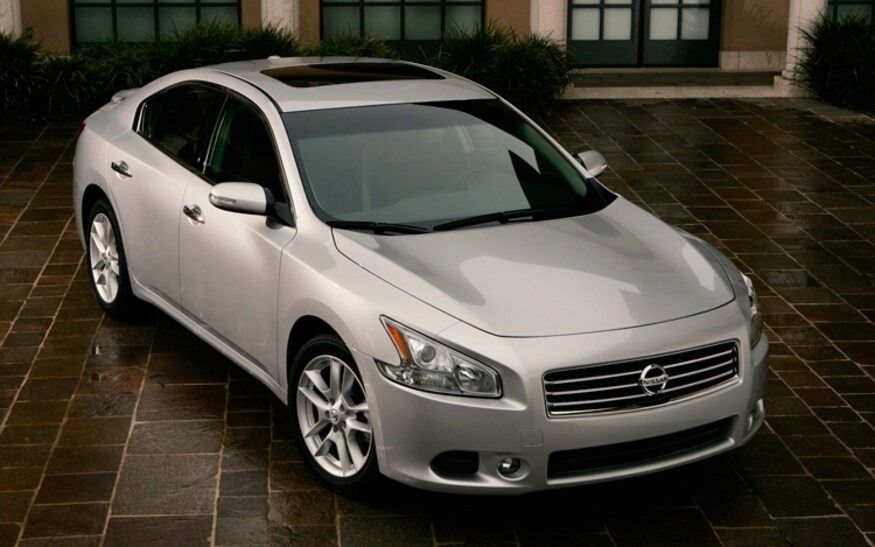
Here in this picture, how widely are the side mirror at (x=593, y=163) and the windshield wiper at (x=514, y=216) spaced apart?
557mm

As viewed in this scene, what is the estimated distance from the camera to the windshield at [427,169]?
6543 millimetres

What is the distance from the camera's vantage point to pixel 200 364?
7699mm

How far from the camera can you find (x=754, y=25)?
18.0 m

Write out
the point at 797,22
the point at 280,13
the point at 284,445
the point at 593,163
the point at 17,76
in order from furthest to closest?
the point at 280,13
the point at 797,22
the point at 17,76
the point at 593,163
the point at 284,445

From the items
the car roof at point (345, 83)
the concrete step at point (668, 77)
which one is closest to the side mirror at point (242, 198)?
the car roof at point (345, 83)

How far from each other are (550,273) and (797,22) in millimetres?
11371

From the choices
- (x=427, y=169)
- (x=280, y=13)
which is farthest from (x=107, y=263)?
(x=280, y=13)

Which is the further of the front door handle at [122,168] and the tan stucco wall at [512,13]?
the tan stucco wall at [512,13]

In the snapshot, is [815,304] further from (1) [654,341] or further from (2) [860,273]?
(1) [654,341]

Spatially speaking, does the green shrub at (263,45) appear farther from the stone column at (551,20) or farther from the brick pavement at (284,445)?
the brick pavement at (284,445)

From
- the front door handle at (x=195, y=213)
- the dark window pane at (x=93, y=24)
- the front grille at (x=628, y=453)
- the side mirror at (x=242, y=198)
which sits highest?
the dark window pane at (x=93, y=24)

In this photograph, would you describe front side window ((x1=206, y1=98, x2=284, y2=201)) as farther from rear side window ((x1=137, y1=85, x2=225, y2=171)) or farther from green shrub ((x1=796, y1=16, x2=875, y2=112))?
green shrub ((x1=796, y1=16, x2=875, y2=112))

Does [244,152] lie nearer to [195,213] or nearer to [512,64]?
[195,213]

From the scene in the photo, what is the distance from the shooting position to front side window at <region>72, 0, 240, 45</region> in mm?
17328
